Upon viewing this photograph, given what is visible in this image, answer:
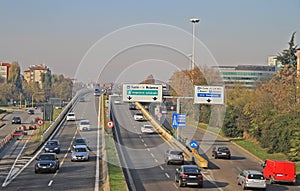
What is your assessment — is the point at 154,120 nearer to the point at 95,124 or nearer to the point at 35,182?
the point at 95,124

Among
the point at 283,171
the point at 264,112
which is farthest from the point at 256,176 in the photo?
the point at 264,112

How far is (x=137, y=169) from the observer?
134ft

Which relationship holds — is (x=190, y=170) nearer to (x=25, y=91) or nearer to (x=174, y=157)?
(x=174, y=157)

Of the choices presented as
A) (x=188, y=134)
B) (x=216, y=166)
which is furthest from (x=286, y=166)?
(x=188, y=134)

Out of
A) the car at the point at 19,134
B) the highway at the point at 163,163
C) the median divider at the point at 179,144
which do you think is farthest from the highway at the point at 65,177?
the car at the point at 19,134

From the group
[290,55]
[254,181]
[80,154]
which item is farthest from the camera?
[290,55]

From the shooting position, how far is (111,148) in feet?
173

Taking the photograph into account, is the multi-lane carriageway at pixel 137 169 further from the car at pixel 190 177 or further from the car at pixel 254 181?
the car at pixel 254 181

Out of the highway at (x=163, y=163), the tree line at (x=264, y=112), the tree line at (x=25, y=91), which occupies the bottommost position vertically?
the highway at (x=163, y=163)

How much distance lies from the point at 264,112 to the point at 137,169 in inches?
1014

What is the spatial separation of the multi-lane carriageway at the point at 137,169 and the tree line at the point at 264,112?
120 inches

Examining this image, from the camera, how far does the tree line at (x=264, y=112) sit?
2044 inches

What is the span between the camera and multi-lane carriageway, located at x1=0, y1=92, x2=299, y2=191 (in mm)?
31656

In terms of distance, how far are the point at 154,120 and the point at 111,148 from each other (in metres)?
34.7
